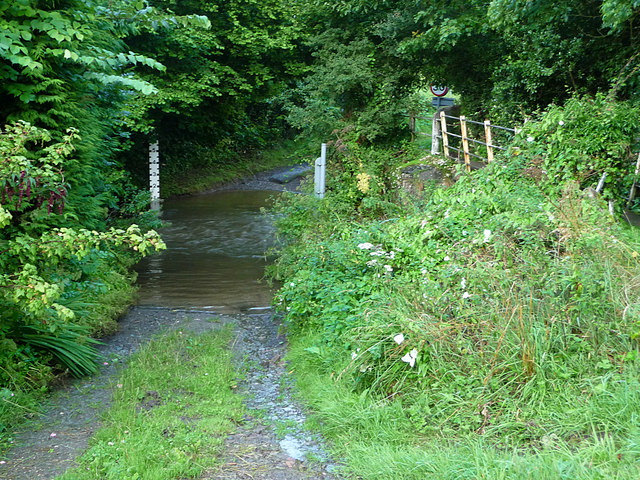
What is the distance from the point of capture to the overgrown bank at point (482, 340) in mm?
3783

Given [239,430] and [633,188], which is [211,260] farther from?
[633,188]

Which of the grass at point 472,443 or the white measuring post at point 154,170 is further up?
the white measuring post at point 154,170

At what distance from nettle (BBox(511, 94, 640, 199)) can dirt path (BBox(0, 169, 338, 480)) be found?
14.2 feet

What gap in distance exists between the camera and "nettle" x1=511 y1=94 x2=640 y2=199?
7.52m

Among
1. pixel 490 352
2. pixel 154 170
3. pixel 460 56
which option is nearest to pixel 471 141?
pixel 460 56

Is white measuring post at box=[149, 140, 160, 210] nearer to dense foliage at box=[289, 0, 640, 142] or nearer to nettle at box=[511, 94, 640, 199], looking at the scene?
dense foliage at box=[289, 0, 640, 142]

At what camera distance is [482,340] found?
459 cm

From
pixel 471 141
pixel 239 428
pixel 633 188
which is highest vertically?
pixel 471 141

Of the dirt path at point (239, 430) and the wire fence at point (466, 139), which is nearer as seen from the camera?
the dirt path at point (239, 430)

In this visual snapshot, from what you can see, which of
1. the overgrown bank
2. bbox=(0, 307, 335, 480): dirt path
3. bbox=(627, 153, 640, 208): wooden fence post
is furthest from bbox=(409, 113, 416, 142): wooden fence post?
bbox=(0, 307, 335, 480): dirt path

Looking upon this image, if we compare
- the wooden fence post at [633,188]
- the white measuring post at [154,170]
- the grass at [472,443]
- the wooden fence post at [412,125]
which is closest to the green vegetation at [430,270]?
the grass at [472,443]

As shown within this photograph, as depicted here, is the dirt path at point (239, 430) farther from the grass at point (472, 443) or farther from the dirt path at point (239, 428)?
the grass at point (472, 443)

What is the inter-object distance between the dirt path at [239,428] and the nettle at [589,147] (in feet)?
14.2

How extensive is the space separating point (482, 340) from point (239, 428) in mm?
2180
